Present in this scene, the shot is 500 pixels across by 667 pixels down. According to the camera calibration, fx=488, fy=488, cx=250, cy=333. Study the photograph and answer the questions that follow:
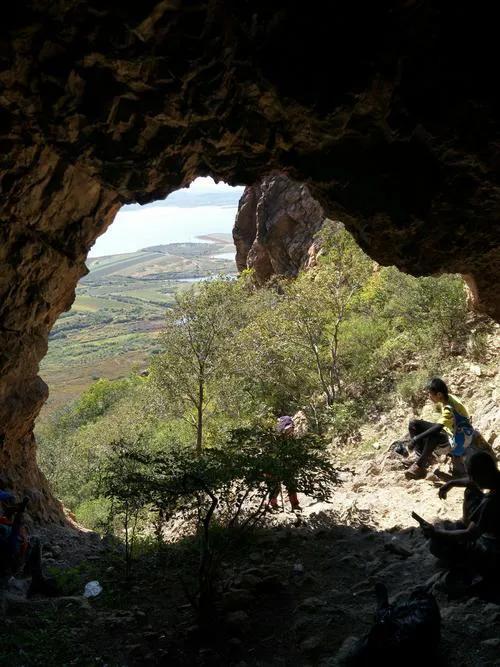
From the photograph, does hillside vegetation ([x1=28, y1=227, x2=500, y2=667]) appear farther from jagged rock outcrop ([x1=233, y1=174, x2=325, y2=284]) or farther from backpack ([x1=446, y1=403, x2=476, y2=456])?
jagged rock outcrop ([x1=233, y1=174, x2=325, y2=284])

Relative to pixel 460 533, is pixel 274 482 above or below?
above

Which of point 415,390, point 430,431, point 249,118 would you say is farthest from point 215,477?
point 415,390

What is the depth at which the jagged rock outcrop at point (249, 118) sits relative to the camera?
6770 millimetres

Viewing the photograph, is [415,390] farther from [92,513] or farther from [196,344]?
[92,513]

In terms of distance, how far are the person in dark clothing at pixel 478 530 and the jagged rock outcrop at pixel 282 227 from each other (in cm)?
3165

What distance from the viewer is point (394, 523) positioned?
31.0 ft

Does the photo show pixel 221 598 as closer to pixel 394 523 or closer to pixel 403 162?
pixel 394 523

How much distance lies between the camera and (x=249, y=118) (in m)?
8.37

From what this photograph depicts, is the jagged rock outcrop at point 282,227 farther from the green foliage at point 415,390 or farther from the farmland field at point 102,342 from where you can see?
the farmland field at point 102,342

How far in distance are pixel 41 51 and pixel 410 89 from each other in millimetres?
5442

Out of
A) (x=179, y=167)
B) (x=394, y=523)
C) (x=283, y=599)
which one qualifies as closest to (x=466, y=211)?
(x=179, y=167)

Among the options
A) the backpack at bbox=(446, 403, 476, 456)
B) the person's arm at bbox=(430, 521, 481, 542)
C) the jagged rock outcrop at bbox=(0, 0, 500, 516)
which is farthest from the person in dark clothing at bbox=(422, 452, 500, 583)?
the jagged rock outcrop at bbox=(0, 0, 500, 516)

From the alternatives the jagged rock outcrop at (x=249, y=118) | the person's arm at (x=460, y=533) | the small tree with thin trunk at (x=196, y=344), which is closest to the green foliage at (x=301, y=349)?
the small tree with thin trunk at (x=196, y=344)

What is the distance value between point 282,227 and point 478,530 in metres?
37.8
